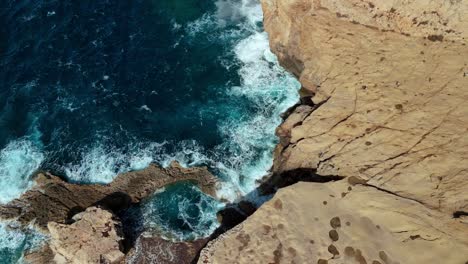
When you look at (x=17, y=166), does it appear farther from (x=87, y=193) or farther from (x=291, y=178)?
(x=291, y=178)

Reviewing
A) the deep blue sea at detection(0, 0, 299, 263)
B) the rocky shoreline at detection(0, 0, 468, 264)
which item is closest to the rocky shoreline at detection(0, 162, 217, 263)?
the rocky shoreline at detection(0, 0, 468, 264)

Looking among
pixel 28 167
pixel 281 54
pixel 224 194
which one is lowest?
pixel 28 167

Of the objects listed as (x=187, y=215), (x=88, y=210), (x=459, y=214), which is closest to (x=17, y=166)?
(x=88, y=210)

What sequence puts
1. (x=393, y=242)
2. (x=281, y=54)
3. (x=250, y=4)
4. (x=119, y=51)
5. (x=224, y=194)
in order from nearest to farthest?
(x=393, y=242), (x=224, y=194), (x=281, y=54), (x=119, y=51), (x=250, y=4)

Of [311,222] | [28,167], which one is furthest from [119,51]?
[311,222]

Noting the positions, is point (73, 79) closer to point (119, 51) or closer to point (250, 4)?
point (119, 51)

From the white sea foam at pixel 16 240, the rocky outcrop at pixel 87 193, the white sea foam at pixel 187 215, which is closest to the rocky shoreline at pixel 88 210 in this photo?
the rocky outcrop at pixel 87 193
